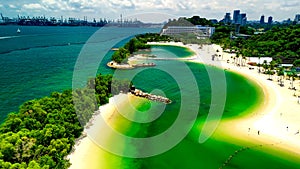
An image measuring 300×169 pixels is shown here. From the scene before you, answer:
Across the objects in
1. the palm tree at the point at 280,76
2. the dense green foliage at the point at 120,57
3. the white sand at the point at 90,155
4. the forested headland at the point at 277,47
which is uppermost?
the forested headland at the point at 277,47

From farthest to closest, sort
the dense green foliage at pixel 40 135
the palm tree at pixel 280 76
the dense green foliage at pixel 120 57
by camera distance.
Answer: the dense green foliage at pixel 120 57, the palm tree at pixel 280 76, the dense green foliage at pixel 40 135

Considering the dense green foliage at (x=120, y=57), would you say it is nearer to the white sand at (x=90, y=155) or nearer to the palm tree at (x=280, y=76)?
the palm tree at (x=280, y=76)

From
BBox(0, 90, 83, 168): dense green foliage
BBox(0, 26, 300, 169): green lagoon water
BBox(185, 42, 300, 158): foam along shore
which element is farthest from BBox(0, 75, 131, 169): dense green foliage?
BBox(185, 42, 300, 158): foam along shore

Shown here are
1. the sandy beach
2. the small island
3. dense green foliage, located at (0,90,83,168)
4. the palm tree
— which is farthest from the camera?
the small island

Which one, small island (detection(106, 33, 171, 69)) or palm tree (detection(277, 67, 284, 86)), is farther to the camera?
small island (detection(106, 33, 171, 69))

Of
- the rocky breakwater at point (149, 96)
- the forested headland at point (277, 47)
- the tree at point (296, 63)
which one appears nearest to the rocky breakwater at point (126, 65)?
the rocky breakwater at point (149, 96)

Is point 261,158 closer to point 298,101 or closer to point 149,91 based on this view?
point 298,101

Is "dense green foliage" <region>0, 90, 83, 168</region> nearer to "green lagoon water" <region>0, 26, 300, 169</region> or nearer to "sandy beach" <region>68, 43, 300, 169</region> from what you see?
"sandy beach" <region>68, 43, 300, 169</region>

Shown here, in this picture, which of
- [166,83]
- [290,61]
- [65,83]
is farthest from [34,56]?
[290,61]
